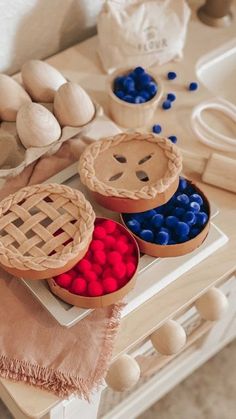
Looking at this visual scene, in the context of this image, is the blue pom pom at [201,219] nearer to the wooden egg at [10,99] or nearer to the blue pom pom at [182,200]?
the blue pom pom at [182,200]

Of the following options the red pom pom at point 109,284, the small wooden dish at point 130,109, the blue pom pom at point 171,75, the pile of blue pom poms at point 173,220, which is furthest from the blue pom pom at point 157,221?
the blue pom pom at point 171,75

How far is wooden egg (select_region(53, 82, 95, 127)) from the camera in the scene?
83 cm

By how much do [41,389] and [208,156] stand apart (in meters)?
0.43

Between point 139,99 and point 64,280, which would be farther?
point 139,99

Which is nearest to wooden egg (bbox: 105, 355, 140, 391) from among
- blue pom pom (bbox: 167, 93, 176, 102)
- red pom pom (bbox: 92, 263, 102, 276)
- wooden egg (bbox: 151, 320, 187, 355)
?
wooden egg (bbox: 151, 320, 187, 355)

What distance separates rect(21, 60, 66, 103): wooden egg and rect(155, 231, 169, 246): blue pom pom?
0.93 feet

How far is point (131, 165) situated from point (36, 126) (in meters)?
0.14

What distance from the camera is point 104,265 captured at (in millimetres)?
735

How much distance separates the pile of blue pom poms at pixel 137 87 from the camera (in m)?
0.91

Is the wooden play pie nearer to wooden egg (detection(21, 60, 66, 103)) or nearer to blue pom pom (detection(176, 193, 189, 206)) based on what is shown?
blue pom pom (detection(176, 193, 189, 206))

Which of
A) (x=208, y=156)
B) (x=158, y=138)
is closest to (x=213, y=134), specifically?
(x=208, y=156)

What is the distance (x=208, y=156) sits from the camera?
2.99 ft

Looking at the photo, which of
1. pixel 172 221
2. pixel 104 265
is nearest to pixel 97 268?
pixel 104 265

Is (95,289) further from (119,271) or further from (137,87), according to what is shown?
(137,87)
